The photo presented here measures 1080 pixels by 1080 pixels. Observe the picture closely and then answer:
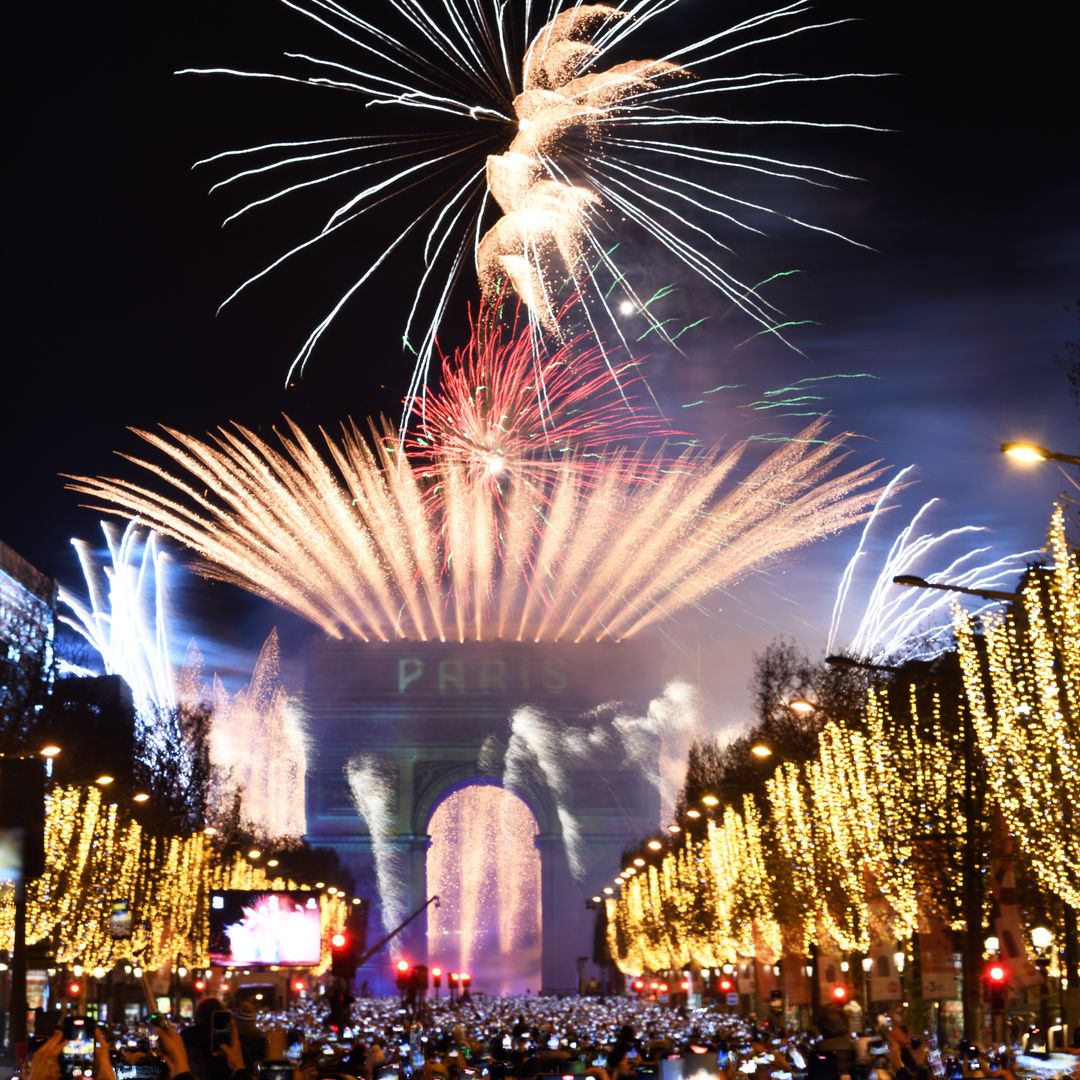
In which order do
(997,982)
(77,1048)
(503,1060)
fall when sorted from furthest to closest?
1. (77,1048)
2. (997,982)
3. (503,1060)

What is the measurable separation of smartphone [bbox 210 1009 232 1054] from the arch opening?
451 ft

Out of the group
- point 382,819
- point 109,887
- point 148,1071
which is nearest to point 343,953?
point 148,1071

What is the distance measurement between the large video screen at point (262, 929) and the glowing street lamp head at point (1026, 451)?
33.1 metres

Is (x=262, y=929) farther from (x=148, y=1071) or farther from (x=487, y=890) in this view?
(x=487, y=890)

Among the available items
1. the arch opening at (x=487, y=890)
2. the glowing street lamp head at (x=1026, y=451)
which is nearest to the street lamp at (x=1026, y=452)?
the glowing street lamp head at (x=1026, y=451)

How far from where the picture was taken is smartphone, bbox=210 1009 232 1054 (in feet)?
68.4

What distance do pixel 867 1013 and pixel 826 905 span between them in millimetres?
6757

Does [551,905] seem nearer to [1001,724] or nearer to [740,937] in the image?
[740,937]

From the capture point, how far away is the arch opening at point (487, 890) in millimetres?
159250

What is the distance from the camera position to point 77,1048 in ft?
124

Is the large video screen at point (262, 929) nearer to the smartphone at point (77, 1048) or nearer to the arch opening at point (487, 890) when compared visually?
the smartphone at point (77, 1048)

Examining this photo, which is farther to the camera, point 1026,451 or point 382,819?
point 382,819

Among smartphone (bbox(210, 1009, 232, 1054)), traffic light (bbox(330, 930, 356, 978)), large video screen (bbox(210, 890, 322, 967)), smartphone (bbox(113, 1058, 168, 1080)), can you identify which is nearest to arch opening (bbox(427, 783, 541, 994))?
large video screen (bbox(210, 890, 322, 967))

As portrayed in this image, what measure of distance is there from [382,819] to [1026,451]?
444 feet
